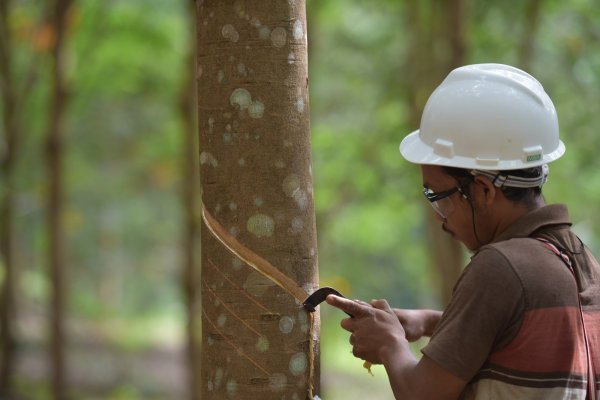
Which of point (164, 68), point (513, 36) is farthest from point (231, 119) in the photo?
point (164, 68)

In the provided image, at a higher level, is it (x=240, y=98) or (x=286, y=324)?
(x=240, y=98)

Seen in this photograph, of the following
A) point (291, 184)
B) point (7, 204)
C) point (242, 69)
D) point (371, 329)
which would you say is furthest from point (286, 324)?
point (7, 204)

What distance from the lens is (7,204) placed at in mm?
14609

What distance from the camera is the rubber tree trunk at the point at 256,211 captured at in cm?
257

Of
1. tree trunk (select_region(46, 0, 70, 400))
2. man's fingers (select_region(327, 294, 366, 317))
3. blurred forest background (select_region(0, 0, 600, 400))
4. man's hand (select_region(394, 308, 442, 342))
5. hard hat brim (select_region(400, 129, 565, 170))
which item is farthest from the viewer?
tree trunk (select_region(46, 0, 70, 400))

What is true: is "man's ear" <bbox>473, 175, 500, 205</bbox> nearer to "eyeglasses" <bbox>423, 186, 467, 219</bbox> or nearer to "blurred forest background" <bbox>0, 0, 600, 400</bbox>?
"eyeglasses" <bbox>423, 186, 467, 219</bbox>

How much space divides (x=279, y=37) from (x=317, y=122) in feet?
44.4

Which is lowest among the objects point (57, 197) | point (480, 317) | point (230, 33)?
point (57, 197)

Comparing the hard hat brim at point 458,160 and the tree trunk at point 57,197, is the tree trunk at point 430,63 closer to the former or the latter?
the tree trunk at point 57,197

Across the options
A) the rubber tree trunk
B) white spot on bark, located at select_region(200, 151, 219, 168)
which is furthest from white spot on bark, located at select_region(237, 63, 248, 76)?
white spot on bark, located at select_region(200, 151, 219, 168)

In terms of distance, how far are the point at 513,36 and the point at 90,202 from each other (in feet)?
64.8

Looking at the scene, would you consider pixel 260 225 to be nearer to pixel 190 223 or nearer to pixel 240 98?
pixel 240 98

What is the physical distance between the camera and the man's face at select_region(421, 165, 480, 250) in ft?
8.18

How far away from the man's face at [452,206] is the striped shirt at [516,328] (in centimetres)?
21
